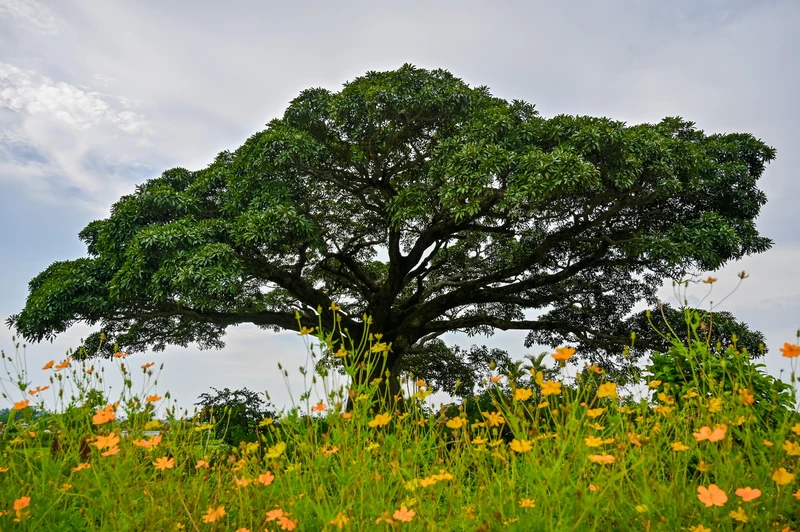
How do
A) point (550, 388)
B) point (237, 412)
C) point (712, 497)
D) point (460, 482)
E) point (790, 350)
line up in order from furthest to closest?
point (237, 412) < point (460, 482) < point (550, 388) < point (790, 350) < point (712, 497)

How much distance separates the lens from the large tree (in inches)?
340

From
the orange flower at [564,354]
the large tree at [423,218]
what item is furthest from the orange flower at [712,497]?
the large tree at [423,218]

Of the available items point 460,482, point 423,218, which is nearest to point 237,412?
point 423,218

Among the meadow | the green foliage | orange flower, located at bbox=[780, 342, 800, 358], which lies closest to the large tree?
the green foliage

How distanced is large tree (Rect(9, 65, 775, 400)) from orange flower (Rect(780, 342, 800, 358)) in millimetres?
5697

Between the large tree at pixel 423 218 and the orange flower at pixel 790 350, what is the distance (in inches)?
224

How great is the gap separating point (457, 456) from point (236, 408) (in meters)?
6.48

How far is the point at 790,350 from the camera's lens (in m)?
2.18

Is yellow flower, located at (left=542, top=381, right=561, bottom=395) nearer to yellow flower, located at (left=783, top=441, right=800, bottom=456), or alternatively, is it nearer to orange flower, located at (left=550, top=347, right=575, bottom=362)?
orange flower, located at (left=550, top=347, right=575, bottom=362)

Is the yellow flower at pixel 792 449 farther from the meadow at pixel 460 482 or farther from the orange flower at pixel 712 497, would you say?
the orange flower at pixel 712 497

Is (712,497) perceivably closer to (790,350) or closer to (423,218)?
(790,350)

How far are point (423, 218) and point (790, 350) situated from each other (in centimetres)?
743

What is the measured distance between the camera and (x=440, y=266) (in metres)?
12.7

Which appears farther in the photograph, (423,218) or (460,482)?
(423,218)
